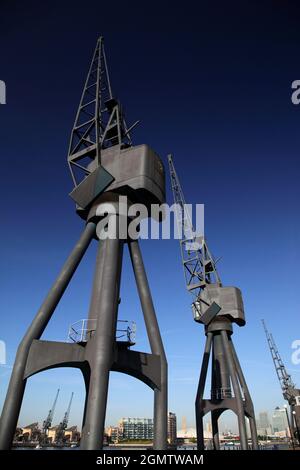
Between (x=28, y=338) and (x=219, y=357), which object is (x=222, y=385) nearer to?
(x=219, y=357)

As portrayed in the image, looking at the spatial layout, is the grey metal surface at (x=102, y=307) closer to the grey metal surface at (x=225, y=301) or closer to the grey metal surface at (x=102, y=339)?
the grey metal surface at (x=102, y=339)

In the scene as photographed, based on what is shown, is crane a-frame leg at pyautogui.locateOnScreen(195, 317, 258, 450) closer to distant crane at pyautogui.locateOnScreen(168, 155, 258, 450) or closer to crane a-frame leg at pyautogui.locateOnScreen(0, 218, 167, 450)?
distant crane at pyautogui.locateOnScreen(168, 155, 258, 450)

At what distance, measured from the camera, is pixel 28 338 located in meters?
17.8

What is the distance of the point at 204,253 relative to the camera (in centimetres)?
5062

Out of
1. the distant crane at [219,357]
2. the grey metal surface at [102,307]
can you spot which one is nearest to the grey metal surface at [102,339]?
the grey metal surface at [102,307]

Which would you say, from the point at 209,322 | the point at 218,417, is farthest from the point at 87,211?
the point at 218,417

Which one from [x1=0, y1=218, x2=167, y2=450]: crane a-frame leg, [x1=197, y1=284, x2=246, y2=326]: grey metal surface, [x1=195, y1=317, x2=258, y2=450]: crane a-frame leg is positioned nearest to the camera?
[x1=0, y1=218, x2=167, y2=450]: crane a-frame leg

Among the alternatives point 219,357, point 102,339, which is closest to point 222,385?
point 219,357

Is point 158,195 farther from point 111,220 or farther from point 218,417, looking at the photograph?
point 218,417

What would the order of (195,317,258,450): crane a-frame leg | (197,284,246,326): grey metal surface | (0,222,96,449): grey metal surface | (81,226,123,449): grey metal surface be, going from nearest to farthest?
(0,222,96,449): grey metal surface
(81,226,123,449): grey metal surface
(195,317,258,450): crane a-frame leg
(197,284,246,326): grey metal surface

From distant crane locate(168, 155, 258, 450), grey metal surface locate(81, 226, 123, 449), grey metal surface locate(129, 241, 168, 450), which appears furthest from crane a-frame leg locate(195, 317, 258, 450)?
grey metal surface locate(81, 226, 123, 449)

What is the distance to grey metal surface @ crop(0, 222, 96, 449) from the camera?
1552 cm

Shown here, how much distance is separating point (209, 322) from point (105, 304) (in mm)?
26421

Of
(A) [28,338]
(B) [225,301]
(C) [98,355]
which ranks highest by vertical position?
(B) [225,301]
